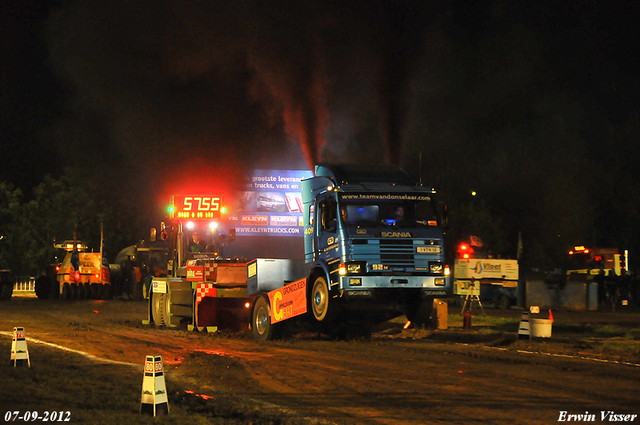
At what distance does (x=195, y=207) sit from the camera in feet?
70.8

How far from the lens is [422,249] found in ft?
51.1

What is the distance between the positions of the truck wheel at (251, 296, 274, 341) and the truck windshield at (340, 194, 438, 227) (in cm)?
318

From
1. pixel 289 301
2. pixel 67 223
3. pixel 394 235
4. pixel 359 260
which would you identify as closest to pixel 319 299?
pixel 289 301

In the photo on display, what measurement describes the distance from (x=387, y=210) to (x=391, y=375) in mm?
4939

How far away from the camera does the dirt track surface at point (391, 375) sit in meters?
8.81

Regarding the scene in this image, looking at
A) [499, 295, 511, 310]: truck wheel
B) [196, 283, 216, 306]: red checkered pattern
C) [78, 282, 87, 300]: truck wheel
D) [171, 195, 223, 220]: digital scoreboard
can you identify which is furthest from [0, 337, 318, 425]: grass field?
[78, 282, 87, 300]: truck wheel

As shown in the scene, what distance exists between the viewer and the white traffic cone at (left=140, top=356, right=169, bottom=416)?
789cm

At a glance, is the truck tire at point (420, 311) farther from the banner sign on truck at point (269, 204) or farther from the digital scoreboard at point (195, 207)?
the digital scoreboard at point (195, 207)

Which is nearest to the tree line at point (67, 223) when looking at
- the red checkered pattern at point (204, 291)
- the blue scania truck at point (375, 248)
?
the red checkered pattern at point (204, 291)

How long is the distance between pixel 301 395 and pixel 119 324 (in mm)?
13868

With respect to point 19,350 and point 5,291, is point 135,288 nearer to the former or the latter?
point 5,291

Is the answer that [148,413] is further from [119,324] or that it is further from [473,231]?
[473,231]

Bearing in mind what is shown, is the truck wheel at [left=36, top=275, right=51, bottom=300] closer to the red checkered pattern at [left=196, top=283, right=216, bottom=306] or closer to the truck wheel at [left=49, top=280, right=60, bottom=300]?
the truck wheel at [left=49, top=280, right=60, bottom=300]

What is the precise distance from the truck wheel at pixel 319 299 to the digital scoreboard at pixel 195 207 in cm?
640
